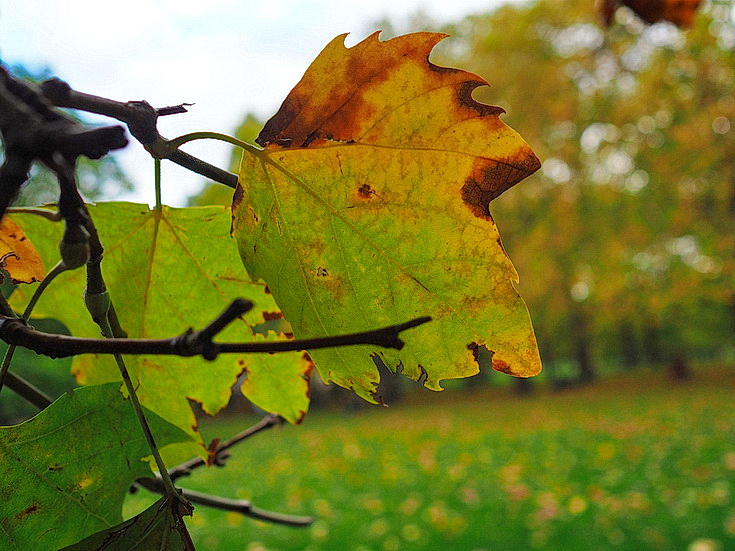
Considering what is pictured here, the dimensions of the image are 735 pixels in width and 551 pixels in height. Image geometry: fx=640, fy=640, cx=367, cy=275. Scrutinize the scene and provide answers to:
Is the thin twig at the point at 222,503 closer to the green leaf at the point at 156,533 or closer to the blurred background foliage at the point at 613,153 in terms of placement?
the green leaf at the point at 156,533

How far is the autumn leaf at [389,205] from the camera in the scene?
13.3 inches

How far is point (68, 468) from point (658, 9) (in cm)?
58

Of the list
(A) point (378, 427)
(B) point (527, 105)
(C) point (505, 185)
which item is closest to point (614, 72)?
(B) point (527, 105)

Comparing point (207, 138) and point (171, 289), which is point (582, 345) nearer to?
point (171, 289)

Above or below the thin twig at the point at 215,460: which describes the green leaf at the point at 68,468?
above

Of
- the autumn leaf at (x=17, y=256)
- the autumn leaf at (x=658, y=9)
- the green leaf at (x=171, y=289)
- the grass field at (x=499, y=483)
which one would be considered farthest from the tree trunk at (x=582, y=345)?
the autumn leaf at (x=17, y=256)

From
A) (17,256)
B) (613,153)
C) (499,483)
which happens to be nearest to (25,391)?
(17,256)

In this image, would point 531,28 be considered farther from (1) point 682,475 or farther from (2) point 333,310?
(2) point 333,310

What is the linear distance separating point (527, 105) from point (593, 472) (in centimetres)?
626

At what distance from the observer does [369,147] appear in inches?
13.5

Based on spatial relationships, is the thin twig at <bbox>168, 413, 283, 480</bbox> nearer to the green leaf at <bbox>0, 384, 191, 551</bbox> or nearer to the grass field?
the green leaf at <bbox>0, 384, 191, 551</bbox>

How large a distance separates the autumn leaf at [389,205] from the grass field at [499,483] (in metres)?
3.34

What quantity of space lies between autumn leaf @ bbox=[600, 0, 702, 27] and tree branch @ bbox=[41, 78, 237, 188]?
1.34 ft

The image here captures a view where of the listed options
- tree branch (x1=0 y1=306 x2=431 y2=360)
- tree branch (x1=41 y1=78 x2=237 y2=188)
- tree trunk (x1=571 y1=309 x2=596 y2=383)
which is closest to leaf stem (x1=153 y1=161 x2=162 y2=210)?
tree branch (x1=41 y1=78 x2=237 y2=188)
